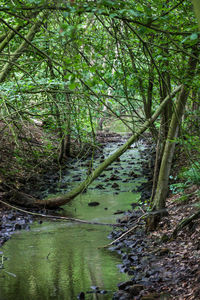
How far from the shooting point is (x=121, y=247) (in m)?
6.12

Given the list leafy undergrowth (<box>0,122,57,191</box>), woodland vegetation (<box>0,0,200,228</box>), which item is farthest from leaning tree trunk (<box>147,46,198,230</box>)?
leafy undergrowth (<box>0,122,57,191</box>)

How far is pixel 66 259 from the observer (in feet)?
18.6

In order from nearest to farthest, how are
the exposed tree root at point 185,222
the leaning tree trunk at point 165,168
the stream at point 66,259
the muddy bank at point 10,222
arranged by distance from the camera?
1. the stream at point 66,259
2. the exposed tree root at point 185,222
3. the leaning tree trunk at point 165,168
4. the muddy bank at point 10,222

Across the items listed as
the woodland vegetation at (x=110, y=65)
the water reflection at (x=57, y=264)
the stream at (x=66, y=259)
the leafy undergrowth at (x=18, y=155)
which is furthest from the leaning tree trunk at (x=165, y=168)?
the leafy undergrowth at (x=18, y=155)

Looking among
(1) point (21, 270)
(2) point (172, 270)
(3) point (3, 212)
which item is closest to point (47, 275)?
(1) point (21, 270)

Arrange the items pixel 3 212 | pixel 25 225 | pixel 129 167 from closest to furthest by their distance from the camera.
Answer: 1. pixel 25 225
2. pixel 3 212
3. pixel 129 167

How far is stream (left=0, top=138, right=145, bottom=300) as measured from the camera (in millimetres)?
4543

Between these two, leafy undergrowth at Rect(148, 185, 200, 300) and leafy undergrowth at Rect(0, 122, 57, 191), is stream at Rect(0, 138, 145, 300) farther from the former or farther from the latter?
leafy undergrowth at Rect(0, 122, 57, 191)

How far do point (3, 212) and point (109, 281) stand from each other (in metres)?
4.05

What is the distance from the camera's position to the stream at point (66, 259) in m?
4.54

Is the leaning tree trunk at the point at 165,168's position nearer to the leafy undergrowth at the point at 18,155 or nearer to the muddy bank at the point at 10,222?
the leafy undergrowth at the point at 18,155

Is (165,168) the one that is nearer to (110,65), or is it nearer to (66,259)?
(110,65)

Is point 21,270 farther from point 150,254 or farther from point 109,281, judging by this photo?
point 150,254

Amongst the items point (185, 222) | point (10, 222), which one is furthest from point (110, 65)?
point (10, 222)
